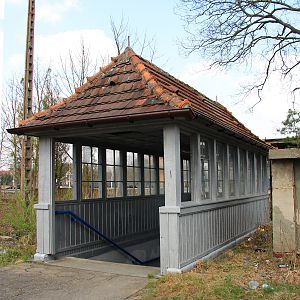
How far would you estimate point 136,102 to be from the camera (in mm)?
7828

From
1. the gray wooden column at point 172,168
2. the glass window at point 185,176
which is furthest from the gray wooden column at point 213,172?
the glass window at point 185,176

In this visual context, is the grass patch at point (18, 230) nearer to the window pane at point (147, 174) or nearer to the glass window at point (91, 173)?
the glass window at point (91, 173)

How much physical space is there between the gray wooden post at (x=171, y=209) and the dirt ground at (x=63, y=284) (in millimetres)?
550

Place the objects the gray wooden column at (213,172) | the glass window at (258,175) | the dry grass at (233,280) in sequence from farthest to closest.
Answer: the glass window at (258,175) < the gray wooden column at (213,172) < the dry grass at (233,280)

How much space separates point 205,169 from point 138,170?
3617 mm

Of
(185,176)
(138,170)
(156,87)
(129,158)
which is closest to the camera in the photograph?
(156,87)

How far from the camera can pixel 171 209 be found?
23.9ft

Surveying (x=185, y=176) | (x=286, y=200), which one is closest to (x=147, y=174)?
(x=185, y=176)

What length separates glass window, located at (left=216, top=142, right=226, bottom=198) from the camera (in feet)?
33.5

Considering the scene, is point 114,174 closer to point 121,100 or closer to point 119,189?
point 119,189

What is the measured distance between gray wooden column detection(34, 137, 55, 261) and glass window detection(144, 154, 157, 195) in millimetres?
4610

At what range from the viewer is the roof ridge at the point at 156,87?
719 cm

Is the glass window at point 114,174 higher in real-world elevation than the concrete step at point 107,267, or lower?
higher

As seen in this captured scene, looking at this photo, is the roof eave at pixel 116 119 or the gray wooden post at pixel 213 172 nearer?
the roof eave at pixel 116 119
